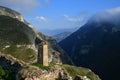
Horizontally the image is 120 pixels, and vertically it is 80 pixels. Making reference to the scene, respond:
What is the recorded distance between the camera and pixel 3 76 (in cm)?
5228

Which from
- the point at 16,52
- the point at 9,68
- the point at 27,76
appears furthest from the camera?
the point at 16,52

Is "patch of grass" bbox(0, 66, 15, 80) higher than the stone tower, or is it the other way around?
the stone tower

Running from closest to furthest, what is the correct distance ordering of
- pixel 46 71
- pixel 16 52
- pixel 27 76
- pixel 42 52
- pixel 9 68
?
pixel 27 76 → pixel 46 71 → pixel 9 68 → pixel 42 52 → pixel 16 52

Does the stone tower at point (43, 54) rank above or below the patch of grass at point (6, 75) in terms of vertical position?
above

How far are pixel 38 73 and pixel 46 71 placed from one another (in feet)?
8.98

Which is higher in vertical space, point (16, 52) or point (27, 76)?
point (16, 52)

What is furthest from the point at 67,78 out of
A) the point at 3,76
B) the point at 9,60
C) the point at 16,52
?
the point at 16,52

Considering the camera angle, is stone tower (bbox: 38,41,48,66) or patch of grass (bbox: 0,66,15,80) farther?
stone tower (bbox: 38,41,48,66)

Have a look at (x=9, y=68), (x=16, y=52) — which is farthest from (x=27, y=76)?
(x=16, y=52)

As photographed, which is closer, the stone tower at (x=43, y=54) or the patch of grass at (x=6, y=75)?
the patch of grass at (x=6, y=75)

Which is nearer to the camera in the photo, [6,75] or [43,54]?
[6,75]

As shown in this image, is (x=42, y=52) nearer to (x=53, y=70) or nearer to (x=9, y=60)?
(x=9, y=60)

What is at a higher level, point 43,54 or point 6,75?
point 43,54

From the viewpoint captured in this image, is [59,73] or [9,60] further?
[9,60]
